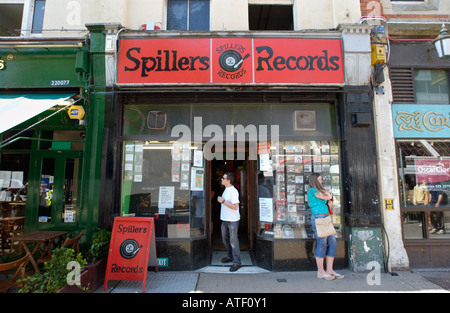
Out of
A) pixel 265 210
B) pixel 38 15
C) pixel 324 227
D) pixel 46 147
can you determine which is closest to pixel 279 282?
pixel 324 227

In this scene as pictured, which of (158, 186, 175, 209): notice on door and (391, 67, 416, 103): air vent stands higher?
(391, 67, 416, 103): air vent

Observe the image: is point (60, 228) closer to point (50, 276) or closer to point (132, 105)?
point (50, 276)

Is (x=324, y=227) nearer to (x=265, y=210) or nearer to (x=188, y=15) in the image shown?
(x=265, y=210)

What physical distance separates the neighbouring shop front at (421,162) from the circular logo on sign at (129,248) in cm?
554

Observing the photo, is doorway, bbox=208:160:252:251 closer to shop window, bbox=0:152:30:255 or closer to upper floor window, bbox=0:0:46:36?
shop window, bbox=0:152:30:255

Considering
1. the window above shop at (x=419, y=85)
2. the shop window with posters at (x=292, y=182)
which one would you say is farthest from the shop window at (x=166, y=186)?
the window above shop at (x=419, y=85)

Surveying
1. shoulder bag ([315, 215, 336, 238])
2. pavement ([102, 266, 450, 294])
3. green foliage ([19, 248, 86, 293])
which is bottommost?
pavement ([102, 266, 450, 294])

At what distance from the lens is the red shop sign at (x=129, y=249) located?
435 cm

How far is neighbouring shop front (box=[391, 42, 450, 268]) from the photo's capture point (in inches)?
215

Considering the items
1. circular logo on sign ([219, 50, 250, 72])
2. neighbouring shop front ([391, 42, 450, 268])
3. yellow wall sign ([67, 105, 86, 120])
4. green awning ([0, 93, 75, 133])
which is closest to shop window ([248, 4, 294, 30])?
circular logo on sign ([219, 50, 250, 72])

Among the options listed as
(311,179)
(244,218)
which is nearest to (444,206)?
(311,179)

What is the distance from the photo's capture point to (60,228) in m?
5.54

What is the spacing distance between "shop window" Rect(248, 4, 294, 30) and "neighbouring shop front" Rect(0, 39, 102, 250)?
175 inches

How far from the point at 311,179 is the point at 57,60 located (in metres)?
6.14
